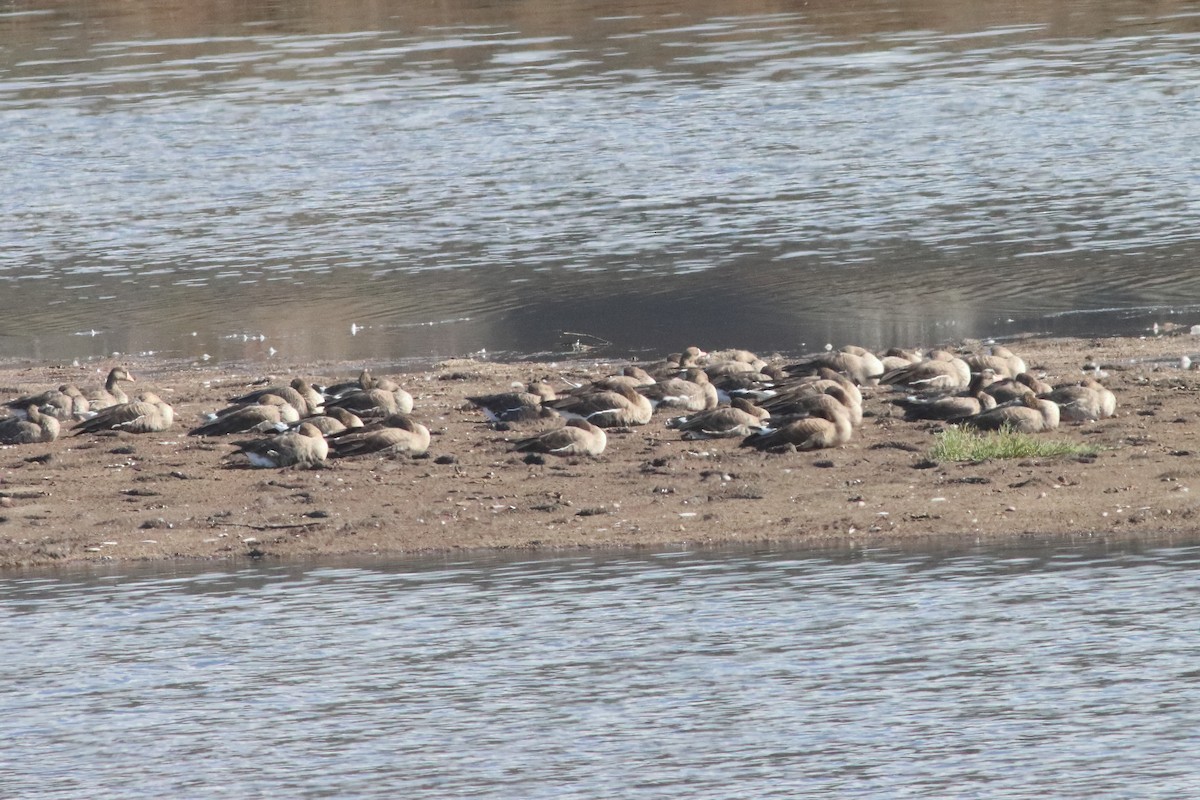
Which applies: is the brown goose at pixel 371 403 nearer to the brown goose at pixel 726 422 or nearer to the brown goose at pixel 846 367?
the brown goose at pixel 726 422

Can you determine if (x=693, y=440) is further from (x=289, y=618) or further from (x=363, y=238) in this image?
(x=363, y=238)

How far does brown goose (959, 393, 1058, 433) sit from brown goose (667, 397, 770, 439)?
55.1 inches

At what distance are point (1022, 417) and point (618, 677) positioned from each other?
17.6ft

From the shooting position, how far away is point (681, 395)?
1459 centimetres

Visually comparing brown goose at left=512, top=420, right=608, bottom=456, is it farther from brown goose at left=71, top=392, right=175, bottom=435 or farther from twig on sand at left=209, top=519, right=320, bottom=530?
brown goose at left=71, top=392, right=175, bottom=435

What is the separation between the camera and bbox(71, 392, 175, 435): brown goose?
47.1ft

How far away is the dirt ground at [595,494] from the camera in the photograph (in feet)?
37.1

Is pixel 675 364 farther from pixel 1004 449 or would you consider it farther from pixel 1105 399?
pixel 1004 449

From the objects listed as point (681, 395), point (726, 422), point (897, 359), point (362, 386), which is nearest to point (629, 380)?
point (681, 395)

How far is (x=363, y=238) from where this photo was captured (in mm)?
25125

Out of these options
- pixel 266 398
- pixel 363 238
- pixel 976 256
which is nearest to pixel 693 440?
pixel 266 398

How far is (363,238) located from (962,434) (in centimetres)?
1352

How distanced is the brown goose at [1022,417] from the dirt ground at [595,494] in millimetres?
183

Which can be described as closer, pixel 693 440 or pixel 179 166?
pixel 693 440
